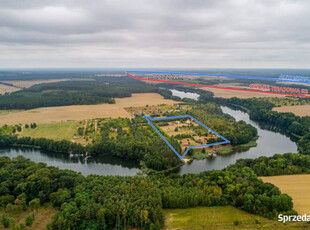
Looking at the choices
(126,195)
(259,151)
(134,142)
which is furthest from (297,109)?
(126,195)

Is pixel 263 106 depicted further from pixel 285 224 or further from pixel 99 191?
pixel 99 191

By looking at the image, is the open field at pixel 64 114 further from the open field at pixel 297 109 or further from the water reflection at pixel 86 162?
the open field at pixel 297 109

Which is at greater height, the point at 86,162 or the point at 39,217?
the point at 39,217

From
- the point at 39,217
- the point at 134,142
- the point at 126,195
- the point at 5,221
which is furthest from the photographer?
the point at 134,142

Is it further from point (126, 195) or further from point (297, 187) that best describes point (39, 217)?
point (297, 187)

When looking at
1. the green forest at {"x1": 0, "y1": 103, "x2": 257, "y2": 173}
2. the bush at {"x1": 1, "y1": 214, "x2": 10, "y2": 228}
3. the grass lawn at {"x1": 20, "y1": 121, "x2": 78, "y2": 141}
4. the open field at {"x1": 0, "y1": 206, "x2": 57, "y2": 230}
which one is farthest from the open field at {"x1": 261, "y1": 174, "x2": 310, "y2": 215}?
the grass lawn at {"x1": 20, "y1": 121, "x2": 78, "y2": 141}

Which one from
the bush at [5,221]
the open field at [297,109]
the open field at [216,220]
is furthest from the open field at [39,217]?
the open field at [297,109]
